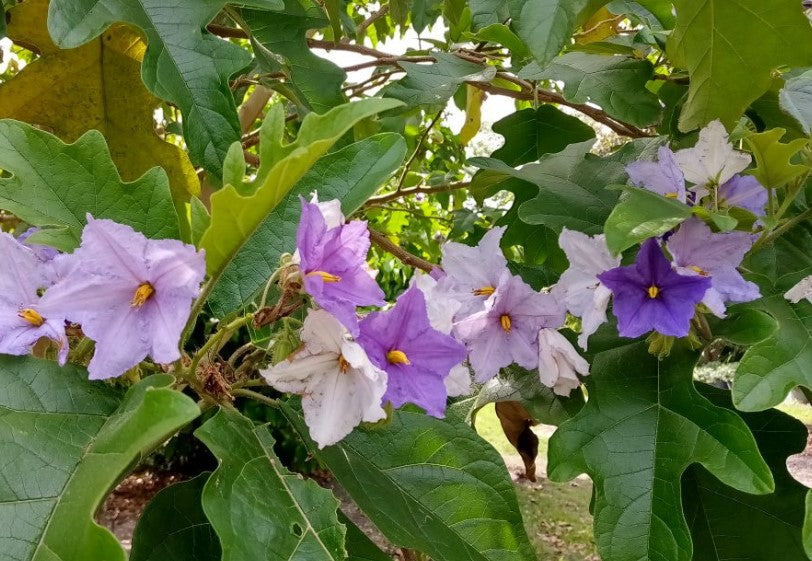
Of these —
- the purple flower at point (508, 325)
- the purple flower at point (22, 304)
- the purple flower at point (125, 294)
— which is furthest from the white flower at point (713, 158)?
the purple flower at point (22, 304)

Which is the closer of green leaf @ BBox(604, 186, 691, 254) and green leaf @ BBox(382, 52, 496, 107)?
green leaf @ BBox(604, 186, 691, 254)

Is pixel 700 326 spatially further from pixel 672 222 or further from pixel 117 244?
pixel 117 244

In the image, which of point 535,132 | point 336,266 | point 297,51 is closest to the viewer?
point 336,266

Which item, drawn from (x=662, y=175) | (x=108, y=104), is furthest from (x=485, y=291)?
(x=108, y=104)

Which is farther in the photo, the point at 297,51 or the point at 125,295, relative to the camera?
the point at 297,51

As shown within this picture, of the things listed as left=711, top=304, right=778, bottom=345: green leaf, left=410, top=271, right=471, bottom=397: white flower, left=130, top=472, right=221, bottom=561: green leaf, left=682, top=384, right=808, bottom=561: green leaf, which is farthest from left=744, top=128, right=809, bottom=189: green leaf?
left=130, top=472, right=221, bottom=561: green leaf

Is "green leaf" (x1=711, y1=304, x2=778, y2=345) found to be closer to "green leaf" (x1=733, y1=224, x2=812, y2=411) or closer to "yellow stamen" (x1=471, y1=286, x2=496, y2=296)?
"green leaf" (x1=733, y1=224, x2=812, y2=411)

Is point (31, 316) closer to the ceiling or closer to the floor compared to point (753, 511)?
closer to the ceiling

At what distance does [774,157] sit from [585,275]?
0.25 meters

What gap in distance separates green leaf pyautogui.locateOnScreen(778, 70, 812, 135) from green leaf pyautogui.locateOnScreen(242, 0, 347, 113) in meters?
0.59

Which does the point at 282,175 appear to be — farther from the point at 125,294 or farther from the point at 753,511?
the point at 753,511

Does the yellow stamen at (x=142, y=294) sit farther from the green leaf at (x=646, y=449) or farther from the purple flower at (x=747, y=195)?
the purple flower at (x=747, y=195)

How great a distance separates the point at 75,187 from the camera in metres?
0.68

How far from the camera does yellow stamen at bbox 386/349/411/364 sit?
62cm
